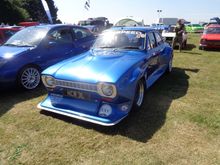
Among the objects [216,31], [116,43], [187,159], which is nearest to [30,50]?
[116,43]

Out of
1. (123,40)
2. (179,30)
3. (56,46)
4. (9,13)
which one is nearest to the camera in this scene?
(123,40)

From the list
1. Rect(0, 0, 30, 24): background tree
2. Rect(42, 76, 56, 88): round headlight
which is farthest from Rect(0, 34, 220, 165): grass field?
Rect(0, 0, 30, 24): background tree

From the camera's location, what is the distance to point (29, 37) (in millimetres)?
6512

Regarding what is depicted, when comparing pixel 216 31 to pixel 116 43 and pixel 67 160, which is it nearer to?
pixel 116 43

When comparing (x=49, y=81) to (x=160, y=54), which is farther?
(x=160, y=54)

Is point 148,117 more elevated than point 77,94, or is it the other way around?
point 77,94

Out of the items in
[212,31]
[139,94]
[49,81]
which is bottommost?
[212,31]

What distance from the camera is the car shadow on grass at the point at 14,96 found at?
5083 mm

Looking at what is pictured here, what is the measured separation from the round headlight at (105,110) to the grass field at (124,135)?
0.26 m

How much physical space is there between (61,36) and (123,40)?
8.23 ft

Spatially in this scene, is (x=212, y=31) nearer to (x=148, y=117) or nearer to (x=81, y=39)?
(x=81, y=39)

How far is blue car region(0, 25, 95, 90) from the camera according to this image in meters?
5.59

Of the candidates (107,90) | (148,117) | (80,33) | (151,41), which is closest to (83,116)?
(107,90)

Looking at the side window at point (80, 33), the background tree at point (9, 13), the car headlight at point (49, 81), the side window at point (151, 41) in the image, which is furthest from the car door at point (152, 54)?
the background tree at point (9, 13)
